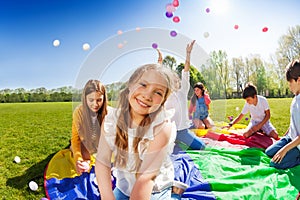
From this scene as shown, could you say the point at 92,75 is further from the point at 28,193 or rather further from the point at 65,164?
the point at 28,193

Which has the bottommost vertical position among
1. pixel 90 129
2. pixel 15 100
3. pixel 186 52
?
pixel 15 100

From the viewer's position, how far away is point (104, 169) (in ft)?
4.82

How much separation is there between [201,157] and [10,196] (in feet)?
5.08

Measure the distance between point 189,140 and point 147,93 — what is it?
123 cm

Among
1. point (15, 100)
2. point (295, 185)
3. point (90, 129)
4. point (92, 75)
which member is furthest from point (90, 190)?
point (15, 100)

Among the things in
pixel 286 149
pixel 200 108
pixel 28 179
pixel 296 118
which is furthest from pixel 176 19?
pixel 28 179

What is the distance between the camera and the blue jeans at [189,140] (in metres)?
2.25

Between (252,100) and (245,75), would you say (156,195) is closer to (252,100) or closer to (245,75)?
(252,100)

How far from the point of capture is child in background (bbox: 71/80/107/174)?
1562mm

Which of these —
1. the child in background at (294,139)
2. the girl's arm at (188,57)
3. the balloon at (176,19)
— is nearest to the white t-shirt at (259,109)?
the child in background at (294,139)

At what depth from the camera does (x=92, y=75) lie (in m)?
1.29

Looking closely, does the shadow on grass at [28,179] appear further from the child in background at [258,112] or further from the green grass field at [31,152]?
the child in background at [258,112]

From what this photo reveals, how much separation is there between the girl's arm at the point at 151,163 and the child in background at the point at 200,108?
1.70 feet

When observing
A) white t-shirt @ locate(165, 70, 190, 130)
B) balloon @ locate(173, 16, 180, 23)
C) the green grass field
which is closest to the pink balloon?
balloon @ locate(173, 16, 180, 23)
